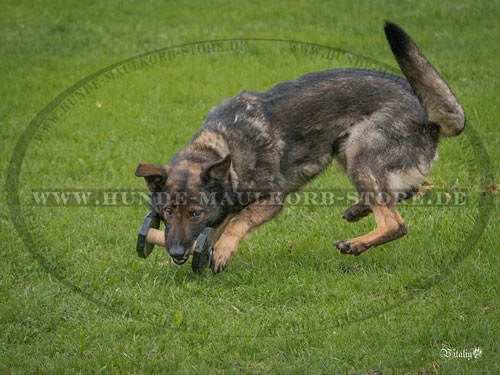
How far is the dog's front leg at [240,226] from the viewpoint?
524 cm

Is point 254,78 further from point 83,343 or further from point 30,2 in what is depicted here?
point 30,2

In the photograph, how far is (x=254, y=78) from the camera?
33.8ft

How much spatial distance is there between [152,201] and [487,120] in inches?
208

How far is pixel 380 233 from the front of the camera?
534cm

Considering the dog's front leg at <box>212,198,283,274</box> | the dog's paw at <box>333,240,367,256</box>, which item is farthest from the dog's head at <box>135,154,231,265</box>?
the dog's paw at <box>333,240,367,256</box>

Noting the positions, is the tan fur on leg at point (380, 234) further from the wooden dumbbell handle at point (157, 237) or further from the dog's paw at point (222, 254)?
the wooden dumbbell handle at point (157, 237)

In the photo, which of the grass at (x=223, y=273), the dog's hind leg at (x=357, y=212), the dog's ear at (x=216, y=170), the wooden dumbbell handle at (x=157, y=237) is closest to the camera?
the grass at (x=223, y=273)

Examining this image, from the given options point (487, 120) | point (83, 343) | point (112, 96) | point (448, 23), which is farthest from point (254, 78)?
point (83, 343)

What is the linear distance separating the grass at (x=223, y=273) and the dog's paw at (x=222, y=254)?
0.61 ft

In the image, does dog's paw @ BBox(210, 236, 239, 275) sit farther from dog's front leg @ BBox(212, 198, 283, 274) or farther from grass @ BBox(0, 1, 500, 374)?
grass @ BBox(0, 1, 500, 374)

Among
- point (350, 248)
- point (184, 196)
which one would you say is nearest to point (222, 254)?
point (184, 196)

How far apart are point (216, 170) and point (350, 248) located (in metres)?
1.37

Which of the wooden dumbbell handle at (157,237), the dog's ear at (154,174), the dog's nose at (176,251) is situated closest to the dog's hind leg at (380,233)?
the wooden dumbbell handle at (157,237)

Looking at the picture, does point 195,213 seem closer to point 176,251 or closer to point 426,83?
point 176,251
